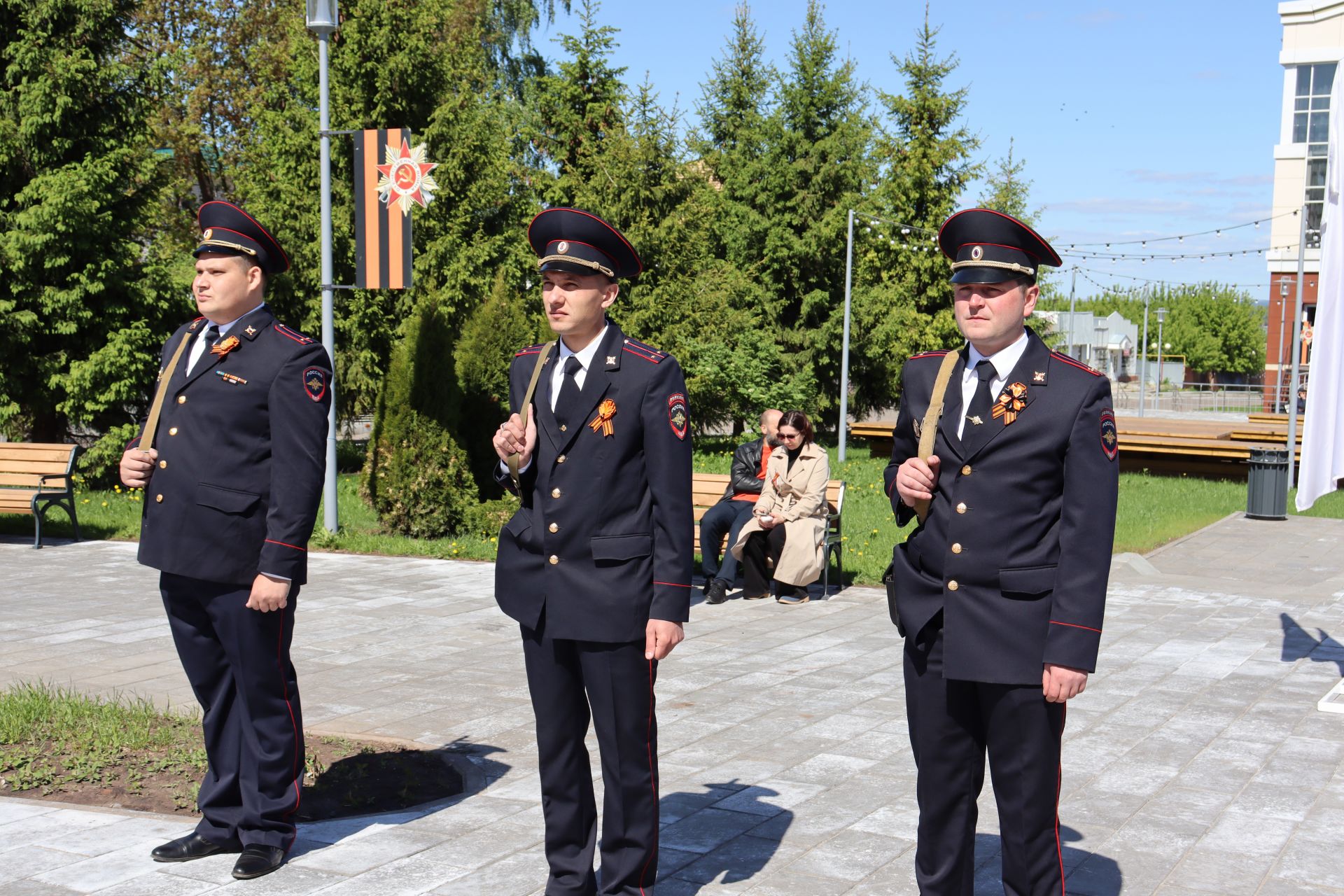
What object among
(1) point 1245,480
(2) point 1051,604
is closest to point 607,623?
(2) point 1051,604

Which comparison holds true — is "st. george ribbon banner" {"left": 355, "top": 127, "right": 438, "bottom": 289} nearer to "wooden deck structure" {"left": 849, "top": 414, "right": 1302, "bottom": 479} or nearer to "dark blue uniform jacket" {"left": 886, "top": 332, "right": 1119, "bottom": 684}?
"dark blue uniform jacket" {"left": 886, "top": 332, "right": 1119, "bottom": 684}

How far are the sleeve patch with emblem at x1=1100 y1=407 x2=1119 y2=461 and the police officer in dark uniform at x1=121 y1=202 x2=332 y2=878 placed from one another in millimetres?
2457

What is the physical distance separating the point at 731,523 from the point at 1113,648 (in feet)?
10.6

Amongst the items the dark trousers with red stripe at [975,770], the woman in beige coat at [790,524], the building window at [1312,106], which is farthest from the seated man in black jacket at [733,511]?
the building window at [1312,106]

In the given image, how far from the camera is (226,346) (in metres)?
4.30

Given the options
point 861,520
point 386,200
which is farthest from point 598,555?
point 861,520

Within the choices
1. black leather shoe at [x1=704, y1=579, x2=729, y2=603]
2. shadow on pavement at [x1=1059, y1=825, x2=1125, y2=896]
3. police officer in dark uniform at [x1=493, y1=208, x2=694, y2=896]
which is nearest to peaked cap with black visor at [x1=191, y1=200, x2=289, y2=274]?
police officer in dark uniform at [x1=493, y1=208, x2=694, y2=896]

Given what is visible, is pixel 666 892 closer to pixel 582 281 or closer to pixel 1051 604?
pixel 1051 604

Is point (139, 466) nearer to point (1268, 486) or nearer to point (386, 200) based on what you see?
point (386, 200)

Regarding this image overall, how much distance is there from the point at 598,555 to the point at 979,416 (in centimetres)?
119

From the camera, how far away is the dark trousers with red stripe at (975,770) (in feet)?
11.0

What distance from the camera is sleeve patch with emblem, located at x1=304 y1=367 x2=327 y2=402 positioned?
4.30 meters

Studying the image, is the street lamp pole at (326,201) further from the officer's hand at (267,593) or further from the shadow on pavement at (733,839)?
the officer's hand at (267,593)

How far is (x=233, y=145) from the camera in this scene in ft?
90.0
